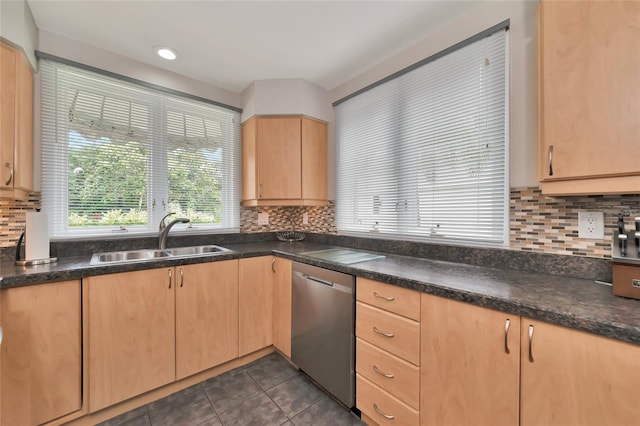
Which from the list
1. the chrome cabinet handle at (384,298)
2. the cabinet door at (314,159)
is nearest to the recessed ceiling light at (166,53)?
the cabinet door at (314,159)

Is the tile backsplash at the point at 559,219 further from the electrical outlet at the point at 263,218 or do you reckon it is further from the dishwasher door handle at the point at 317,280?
the electrical outlet at the point at 263,218

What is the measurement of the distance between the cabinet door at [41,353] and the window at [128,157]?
2.36 feet

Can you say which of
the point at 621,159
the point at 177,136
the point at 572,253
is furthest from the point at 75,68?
the point at 572,253

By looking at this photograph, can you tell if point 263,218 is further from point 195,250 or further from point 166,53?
point 166,53

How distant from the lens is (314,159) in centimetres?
260

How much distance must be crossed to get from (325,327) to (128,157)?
81.4 inches

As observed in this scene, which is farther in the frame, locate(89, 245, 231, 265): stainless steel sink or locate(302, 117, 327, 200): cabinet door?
locate(302, 117, 327, 200): cabinet door

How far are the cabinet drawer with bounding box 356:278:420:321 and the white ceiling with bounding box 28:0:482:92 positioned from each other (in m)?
1.66

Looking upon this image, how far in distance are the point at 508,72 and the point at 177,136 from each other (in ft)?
8.43

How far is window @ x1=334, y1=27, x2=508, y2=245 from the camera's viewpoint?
156 centimetres

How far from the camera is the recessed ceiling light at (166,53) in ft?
6.49

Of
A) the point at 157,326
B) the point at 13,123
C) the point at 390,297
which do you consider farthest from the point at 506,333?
the point at 13,123

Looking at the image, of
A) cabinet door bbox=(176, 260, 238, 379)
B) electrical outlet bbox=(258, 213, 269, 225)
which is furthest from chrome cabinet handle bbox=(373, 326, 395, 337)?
electrical outlet bbox=(258, 213, 269, 225)

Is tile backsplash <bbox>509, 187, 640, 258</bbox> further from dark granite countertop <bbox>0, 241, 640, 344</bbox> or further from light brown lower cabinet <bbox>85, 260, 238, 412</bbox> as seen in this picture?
light brown lower cabinet <bbox>85, 260, 238, 412</bbox>
